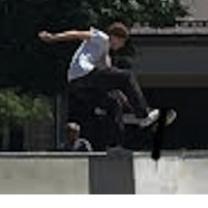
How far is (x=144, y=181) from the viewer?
23.3 feet

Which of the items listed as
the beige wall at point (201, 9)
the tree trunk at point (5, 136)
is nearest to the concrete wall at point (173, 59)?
the tree trunk at point (5, 136)

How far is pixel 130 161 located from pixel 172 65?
16.2m

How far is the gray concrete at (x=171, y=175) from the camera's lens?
7098 mm

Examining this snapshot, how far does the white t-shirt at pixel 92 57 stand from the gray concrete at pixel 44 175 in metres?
1.13

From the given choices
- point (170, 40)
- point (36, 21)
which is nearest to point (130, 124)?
point (36, 21)

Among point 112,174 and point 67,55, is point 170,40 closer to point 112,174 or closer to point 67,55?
point 67,55

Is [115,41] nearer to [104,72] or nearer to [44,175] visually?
[104,72]

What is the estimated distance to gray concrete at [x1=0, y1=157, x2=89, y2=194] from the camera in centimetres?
708

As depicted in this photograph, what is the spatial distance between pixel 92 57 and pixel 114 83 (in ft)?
0.94

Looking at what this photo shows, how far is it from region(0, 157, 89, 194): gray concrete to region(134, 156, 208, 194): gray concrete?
1.31 feet

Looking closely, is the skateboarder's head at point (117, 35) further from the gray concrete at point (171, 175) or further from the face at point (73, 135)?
the face at point (73, 135)

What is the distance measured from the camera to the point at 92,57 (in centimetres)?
812

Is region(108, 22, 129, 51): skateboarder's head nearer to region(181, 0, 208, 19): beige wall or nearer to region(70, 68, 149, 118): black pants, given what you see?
region(70, 68, 149, 118): black pants

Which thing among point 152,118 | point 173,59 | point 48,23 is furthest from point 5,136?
point 152,118
